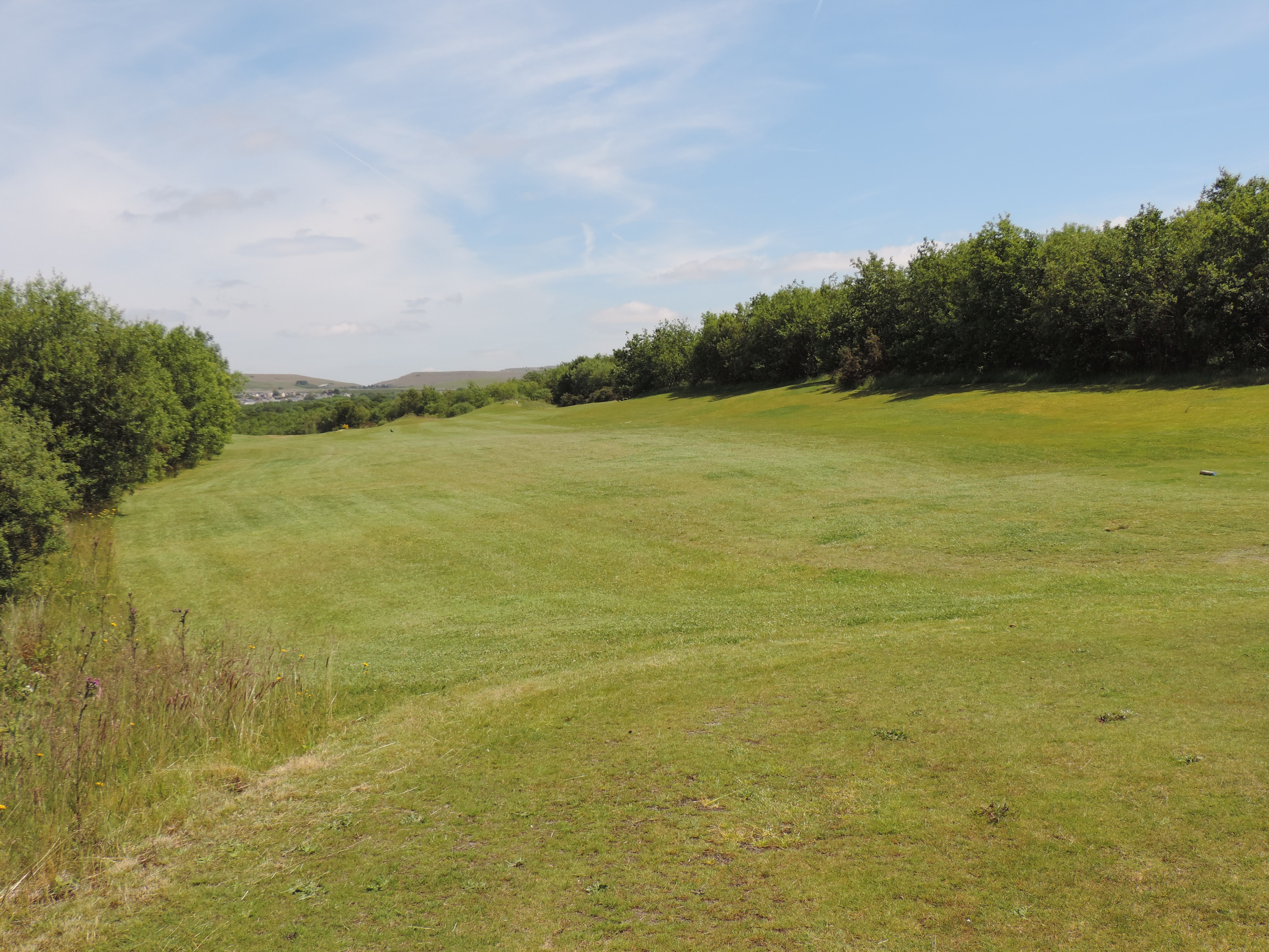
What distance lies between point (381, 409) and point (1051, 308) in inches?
4649

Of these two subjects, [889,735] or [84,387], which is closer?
[889,735]

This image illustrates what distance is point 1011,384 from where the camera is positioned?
160ft

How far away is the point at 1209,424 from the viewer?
2792cm

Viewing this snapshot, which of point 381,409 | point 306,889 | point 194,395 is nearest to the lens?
point 306,889

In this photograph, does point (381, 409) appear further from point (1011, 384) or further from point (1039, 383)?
point (1039, 383)

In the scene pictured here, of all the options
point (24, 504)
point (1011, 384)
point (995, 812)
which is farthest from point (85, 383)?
point (1011, 384)

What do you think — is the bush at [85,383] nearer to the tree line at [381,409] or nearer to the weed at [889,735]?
the weed at [889,735]

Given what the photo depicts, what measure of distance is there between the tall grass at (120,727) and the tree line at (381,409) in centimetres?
9902

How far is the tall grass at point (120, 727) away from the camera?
6.16 metres

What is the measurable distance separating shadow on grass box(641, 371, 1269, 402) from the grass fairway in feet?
64.5

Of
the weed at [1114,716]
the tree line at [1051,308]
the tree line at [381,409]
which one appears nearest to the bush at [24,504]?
the weed at [1114,716]

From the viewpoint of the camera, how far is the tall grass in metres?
6.16

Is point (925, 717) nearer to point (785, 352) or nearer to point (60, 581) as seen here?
point (60, 581)

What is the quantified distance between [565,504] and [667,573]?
8.49m
